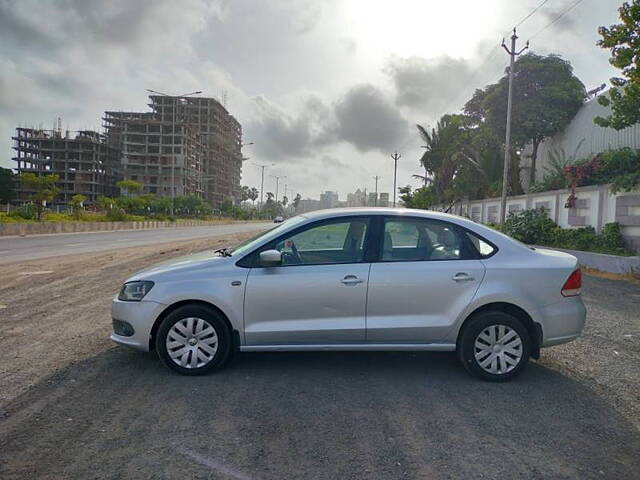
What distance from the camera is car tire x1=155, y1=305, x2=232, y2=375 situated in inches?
166

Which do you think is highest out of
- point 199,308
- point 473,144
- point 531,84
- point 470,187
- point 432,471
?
point 531,84

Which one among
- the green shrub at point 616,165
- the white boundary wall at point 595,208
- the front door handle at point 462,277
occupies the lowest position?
the front door handle at point 462,277

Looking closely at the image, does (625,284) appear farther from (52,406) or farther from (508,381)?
(52,406)

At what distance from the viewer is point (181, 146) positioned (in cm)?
10894

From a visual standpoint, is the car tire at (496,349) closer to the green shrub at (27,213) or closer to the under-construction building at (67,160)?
the green shrub at (27,213)

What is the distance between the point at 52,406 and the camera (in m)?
3.54

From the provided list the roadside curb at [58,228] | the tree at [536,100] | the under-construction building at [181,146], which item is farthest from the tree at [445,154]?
the under-construction building at [181,146]

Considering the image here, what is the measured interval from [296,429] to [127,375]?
1.91m

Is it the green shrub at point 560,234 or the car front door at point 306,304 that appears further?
the green shrub at point 560,234

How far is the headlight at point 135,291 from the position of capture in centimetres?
430

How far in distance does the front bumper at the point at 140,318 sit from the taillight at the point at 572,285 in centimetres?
383

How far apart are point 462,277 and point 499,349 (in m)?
0.77

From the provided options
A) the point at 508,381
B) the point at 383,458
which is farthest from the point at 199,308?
the point at 508,381

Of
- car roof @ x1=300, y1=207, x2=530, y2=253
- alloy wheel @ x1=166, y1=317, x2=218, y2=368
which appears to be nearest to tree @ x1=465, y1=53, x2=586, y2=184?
car roof @ x1=300, y1=207, x2=530, y2=253
